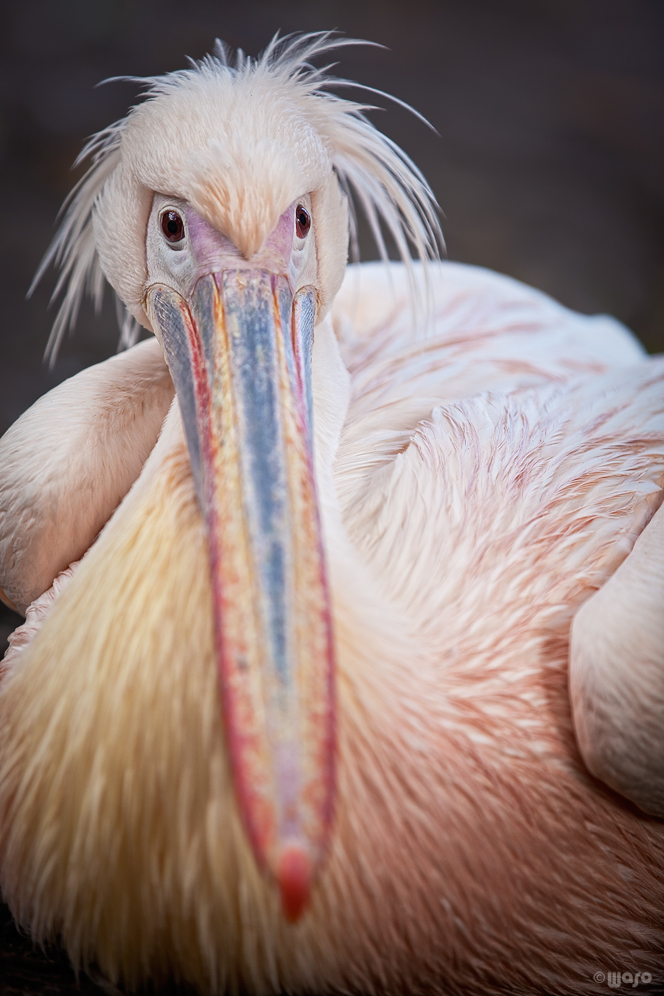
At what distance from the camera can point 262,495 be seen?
935 millimetres

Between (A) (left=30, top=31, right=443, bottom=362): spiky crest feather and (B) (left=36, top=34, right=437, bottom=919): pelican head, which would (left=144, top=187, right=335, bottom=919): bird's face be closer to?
(B) (left=36, top=34, right=437, bottom=919): pelican head

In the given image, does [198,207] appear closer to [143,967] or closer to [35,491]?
[35,491]

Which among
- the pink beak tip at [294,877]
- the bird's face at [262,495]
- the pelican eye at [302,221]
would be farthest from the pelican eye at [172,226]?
the pink beak tip at [294,877]

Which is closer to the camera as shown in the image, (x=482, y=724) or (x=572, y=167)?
(x=482, y=724)

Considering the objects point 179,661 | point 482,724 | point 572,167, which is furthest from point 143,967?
point 572,167

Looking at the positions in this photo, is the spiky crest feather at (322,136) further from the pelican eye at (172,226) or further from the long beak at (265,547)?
the long beak at (265,547)

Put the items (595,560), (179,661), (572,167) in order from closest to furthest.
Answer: (179,661) < (595,560) < (572,167)

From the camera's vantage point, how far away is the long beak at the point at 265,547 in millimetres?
788

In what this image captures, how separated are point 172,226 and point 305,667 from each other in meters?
0.64

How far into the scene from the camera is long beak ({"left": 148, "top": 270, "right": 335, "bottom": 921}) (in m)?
0.79

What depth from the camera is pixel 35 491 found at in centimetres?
140

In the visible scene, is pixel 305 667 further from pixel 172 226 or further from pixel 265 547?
pixel 172 226

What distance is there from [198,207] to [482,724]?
723mm

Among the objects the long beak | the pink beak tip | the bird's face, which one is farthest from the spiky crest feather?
the pink beak tip
